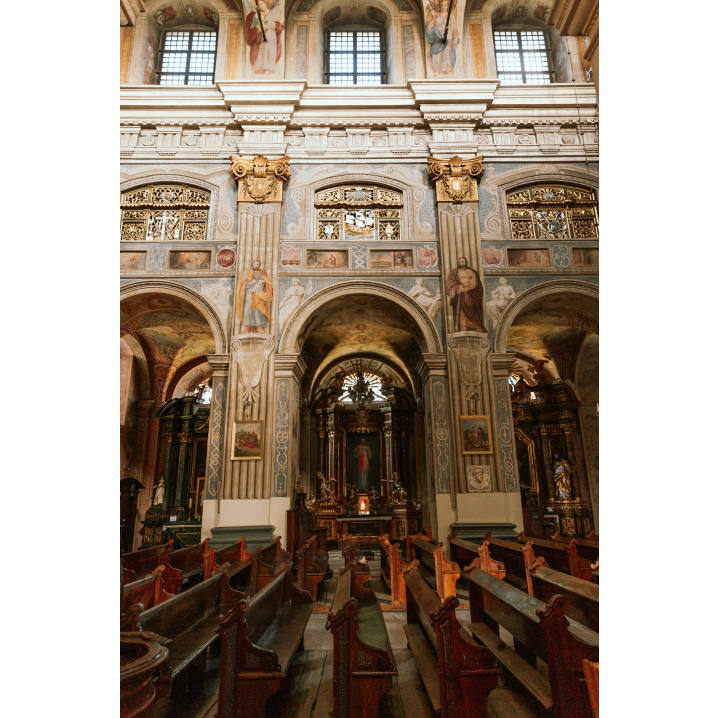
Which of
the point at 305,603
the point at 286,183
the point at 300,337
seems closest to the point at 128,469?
the point at 300,337

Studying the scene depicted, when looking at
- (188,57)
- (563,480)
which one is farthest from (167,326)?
(563,480)

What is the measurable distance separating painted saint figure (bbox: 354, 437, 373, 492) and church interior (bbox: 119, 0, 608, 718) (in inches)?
61.2

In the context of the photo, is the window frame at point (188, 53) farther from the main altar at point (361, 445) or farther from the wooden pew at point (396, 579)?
the wooden pew at point (396, 579)

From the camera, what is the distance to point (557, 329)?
12.9 meters

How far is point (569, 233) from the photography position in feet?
32.7

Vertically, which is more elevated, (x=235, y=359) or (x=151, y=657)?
(x=235, y=359)

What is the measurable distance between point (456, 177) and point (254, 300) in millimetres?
4647

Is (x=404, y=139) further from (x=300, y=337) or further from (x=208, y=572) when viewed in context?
(x=208, y=572)

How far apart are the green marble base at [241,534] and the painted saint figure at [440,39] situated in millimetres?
9700

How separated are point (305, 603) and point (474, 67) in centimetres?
1112

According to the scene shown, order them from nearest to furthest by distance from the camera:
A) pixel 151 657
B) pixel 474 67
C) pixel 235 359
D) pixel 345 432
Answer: pixel 151 657
pixel 235 359
pixel 474 67
pixel 345 432

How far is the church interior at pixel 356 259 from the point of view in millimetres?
8664

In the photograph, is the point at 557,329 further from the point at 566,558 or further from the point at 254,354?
the point at 566,558

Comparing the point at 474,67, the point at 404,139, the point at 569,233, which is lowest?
the point at 569,233
